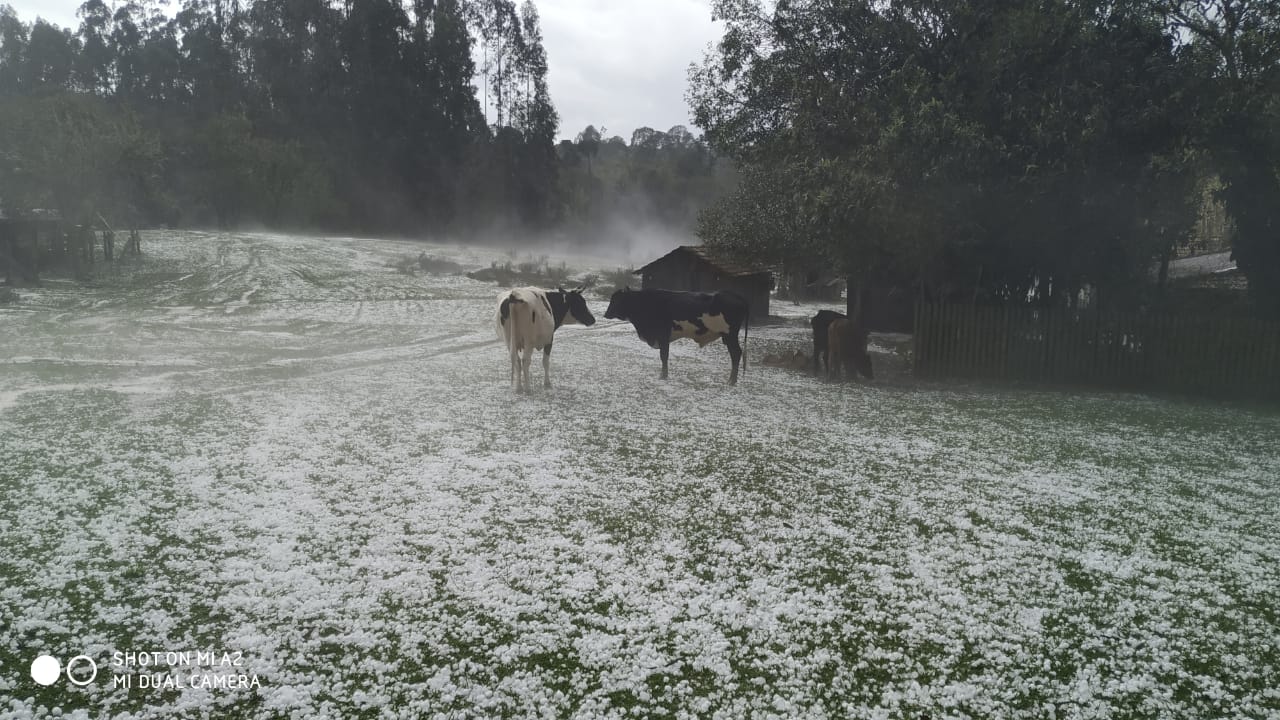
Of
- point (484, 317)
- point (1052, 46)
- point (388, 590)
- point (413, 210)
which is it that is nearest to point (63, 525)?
point (388, 590)

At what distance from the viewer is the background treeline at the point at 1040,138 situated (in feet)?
38.6

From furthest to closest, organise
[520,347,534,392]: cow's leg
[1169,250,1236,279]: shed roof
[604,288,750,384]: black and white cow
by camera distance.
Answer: [1169,250,1236,279]: shed roof, [604,288,750,384]: black and white cow, [520,347,534,392]: cow's leg

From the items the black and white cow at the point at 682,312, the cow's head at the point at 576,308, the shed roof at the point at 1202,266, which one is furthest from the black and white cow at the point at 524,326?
the shed roof at the point at 1202,266

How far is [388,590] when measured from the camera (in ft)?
14.4

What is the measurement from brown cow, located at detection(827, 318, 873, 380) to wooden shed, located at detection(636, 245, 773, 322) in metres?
10.9

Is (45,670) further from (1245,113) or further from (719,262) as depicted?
(719,262)

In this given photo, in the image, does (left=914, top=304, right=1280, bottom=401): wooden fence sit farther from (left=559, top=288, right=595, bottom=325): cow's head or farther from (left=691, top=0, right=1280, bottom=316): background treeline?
(left=559, top=288, right=595, bottom=325): cow's head

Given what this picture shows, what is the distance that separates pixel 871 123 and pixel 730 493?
965cm

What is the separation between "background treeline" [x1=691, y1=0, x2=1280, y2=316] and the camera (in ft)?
38.6

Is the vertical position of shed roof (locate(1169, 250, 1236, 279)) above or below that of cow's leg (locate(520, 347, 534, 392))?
above

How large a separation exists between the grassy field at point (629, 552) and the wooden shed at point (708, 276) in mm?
14283

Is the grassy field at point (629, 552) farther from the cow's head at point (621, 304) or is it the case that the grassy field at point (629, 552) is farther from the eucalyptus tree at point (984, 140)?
the eucalyptus tree at point (984, 140)

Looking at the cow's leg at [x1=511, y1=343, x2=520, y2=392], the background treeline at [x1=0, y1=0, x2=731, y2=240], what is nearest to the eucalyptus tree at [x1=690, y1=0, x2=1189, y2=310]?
the cow's leg at [x1=511, y1=343, x2=520, y2=392]

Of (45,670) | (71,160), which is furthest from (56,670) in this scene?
(71,160)
